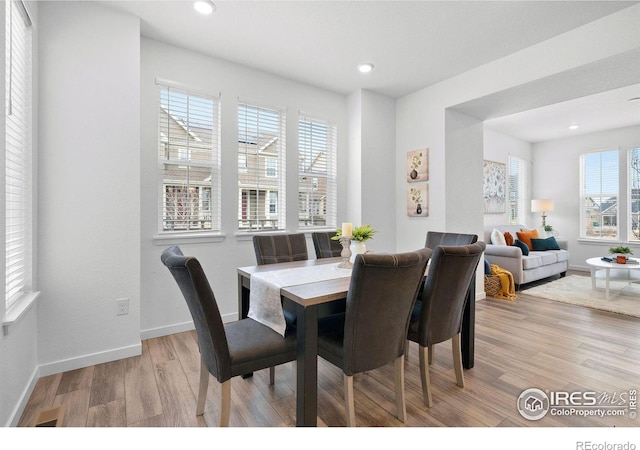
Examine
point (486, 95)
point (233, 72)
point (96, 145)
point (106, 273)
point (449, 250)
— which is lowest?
point (106, 273)

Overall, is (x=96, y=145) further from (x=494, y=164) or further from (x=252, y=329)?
(x=494, y=164)

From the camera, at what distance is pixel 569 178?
665 centimetres

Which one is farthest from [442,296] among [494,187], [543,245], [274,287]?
[494,187]

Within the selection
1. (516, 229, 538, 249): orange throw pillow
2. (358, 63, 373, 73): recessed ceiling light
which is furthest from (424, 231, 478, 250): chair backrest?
(516, 229, 538, 249): orange throw pillow

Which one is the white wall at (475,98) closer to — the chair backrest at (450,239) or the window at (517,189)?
the chair backrest at (450,239)

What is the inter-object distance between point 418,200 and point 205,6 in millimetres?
3029

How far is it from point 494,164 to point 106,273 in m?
6.45

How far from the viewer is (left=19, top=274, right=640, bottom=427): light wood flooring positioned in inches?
69.6

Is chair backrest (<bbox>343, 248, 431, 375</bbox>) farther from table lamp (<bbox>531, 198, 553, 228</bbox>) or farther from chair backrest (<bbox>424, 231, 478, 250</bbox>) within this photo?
table lamp (<bbox>531, 198, 553, 228</bbox>)

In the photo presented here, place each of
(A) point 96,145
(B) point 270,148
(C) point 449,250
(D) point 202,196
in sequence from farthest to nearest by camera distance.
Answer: (B) point 270,148 < (D) point 202,196 < (A) point 96,145 < (C) point 449,250

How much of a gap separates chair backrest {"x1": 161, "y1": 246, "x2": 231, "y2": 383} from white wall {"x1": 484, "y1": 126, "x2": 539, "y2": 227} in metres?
5.69

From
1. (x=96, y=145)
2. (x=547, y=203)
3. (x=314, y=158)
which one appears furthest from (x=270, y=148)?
(x=547, y=203)

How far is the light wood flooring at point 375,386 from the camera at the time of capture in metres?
1.77

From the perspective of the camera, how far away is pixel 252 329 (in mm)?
1836
